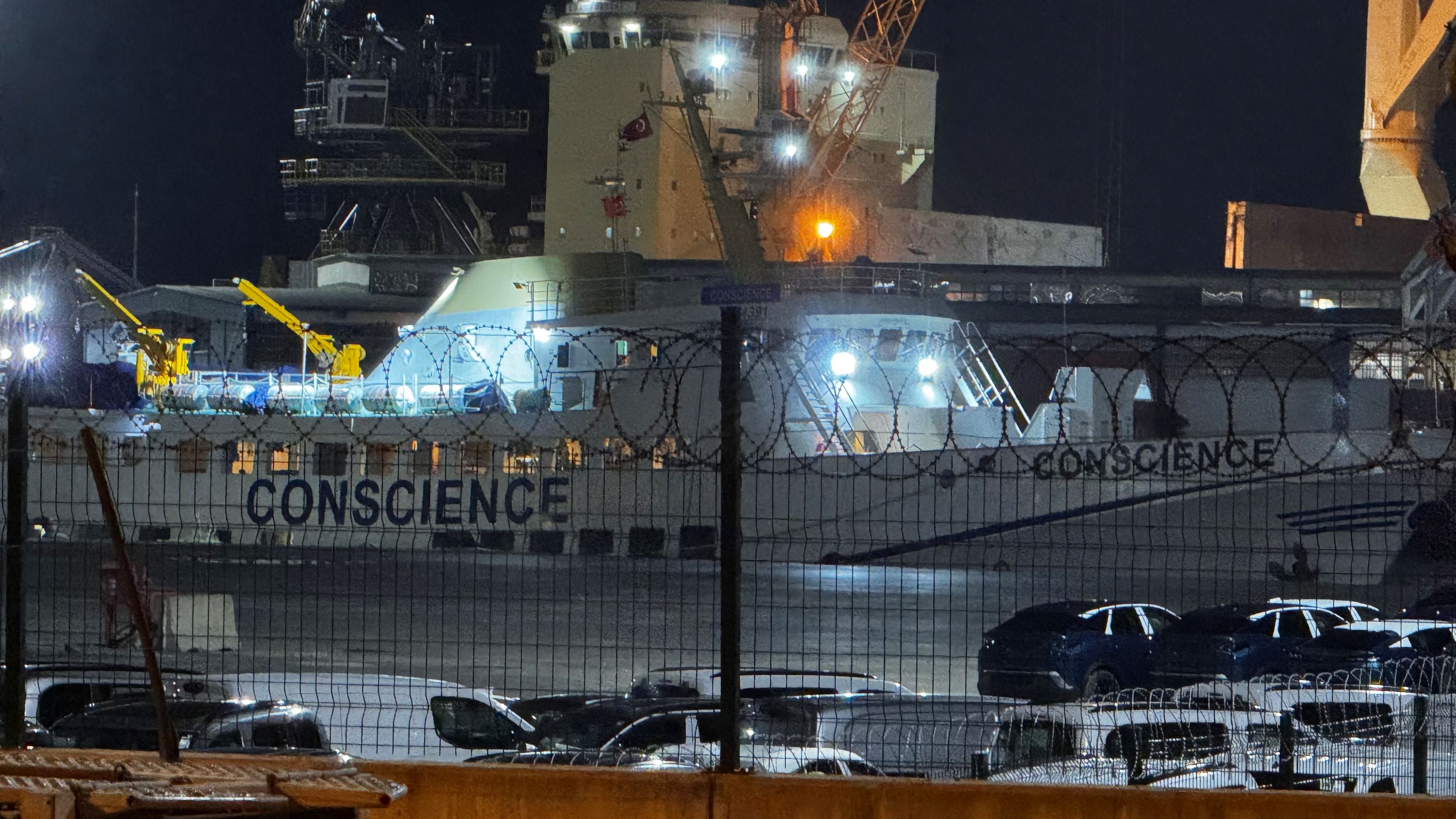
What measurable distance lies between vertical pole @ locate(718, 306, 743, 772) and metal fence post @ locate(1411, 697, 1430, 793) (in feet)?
12.1

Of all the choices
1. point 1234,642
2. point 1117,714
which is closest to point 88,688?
point 1117,714

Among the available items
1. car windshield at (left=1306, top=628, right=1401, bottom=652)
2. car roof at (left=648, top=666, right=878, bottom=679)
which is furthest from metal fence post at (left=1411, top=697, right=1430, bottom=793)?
car windshield at (left=1306, top=628, right=1401, bottom=652)

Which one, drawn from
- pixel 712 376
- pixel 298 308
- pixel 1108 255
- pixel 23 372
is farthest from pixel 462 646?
pixel 1108 255

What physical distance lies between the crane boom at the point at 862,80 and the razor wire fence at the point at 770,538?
20.7 feet

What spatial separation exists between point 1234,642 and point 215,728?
839 cm

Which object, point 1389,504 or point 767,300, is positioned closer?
point 767,300

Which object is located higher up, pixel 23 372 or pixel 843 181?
pixel 843 181

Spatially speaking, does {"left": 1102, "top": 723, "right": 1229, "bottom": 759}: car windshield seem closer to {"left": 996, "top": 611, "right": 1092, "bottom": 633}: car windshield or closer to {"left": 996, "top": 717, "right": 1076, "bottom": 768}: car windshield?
{"left": 996, "top": 717, "right": 1076, "bottom": 768}: car windshield

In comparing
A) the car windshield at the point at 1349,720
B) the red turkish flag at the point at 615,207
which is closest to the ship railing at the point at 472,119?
the red turkish flag at the point at 615,207

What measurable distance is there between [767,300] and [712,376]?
68.4ft

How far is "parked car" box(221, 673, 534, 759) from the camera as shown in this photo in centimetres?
915

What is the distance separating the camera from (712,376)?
28.0 meters

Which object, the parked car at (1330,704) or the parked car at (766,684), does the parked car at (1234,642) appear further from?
the parked car at (766,684)

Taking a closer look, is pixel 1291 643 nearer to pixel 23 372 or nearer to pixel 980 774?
pixel 980 774
